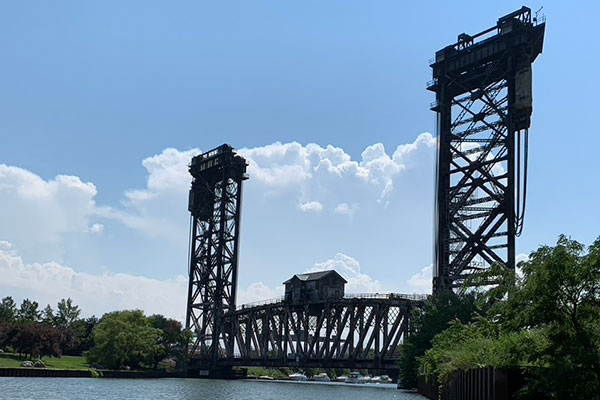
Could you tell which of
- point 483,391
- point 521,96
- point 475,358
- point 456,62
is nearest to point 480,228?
point 521,96

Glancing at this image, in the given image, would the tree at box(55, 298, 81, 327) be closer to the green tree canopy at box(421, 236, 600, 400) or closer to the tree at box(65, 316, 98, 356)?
the tree at box(65, 316, 98, 356)

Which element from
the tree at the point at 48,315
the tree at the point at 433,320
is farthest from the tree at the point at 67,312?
the tree at the point at 433,320

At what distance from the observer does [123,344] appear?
100312 millimetres

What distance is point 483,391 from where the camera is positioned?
24.3 m

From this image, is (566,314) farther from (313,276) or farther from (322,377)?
(322,377)

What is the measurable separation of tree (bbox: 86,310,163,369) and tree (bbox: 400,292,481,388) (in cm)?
4529

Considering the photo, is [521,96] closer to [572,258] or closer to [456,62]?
[456,62]

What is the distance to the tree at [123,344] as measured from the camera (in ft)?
331

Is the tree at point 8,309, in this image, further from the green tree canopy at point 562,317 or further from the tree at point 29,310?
the green tree canopy at point 562,317

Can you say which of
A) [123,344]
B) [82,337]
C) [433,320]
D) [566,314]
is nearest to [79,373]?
[123,344]

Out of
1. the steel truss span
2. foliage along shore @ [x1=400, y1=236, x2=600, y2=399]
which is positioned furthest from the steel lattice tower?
foliage along shore @ [x1=400, y1=236, x2=600, y2=399]

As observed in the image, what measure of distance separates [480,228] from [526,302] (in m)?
58.4

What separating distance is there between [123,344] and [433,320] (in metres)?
51.4

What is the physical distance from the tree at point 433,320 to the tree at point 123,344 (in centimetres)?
4529
